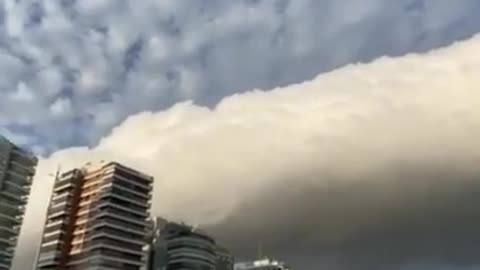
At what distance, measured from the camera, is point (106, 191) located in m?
184

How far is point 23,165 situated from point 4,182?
33.3 ft

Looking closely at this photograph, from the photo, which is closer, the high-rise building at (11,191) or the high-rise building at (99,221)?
the high-rise building at (99,221)

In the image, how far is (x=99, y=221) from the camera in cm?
17938

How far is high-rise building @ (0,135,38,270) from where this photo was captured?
17750 cm

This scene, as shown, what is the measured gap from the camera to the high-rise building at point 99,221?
6949 inches

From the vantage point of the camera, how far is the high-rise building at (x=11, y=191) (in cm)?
17750

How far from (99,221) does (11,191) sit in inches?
1118

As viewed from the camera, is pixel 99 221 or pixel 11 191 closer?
pixel 99 221

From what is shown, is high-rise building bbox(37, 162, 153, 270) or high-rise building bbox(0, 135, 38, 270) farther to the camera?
high-rise building bbox(0, 135, 38, 270)

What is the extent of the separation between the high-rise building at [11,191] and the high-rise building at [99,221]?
28.7 feet

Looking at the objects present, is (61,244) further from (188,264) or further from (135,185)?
(188,264)

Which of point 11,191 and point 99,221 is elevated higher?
point 11,191

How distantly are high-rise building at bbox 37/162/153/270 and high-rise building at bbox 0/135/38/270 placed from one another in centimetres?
876

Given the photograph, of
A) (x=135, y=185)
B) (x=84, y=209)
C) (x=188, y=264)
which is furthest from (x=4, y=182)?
(x=188, y=264)
